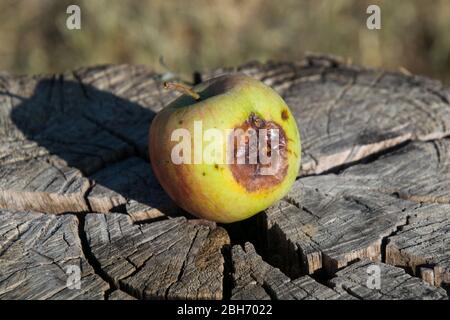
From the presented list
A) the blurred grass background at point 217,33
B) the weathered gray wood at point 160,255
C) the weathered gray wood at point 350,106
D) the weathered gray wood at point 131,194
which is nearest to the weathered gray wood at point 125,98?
the weathered gray wood at point 131,194

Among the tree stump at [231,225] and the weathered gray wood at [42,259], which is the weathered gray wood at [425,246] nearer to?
the tree stump at [231,225]

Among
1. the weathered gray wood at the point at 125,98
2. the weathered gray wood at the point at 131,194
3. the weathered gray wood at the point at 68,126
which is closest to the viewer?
the weathered gray wood at the point at 131,194

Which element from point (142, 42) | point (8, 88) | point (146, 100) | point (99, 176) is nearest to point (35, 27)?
point (142, 42)

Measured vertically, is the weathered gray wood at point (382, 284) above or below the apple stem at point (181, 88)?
below

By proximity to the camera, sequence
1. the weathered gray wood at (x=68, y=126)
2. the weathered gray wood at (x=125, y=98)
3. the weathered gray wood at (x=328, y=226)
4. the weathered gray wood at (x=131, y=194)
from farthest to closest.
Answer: the weathered gray wood at (x=125, y=98) < the weathered gray wood at (x=68, y=126) < the weathered gray wood at (x=131, y=194) < the weathered gray wood at (x=328, y=226)

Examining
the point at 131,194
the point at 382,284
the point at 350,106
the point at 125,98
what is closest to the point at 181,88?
the point at 131,194

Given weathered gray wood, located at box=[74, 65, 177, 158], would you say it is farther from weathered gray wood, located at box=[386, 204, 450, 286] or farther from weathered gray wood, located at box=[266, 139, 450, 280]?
weathered gray wood, located at box=[386, 204, 450, 286]
